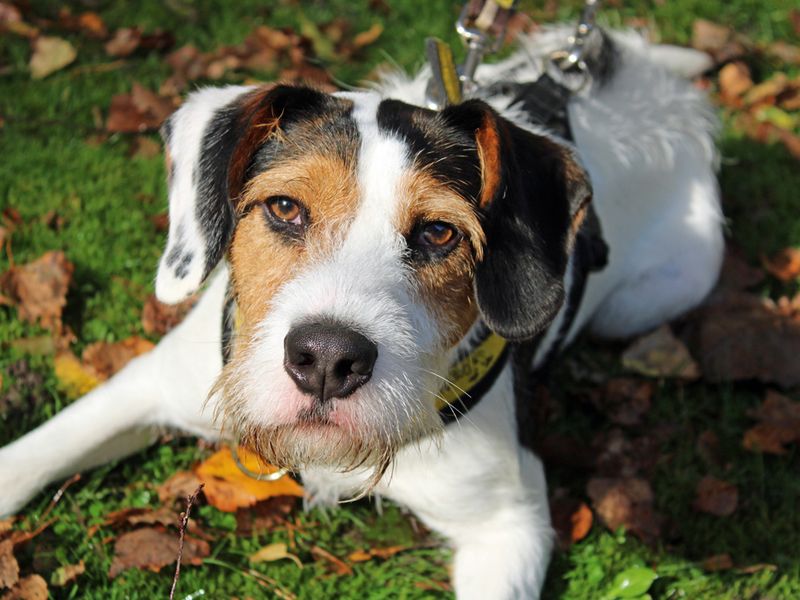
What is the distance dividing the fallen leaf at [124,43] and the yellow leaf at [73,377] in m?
2.40

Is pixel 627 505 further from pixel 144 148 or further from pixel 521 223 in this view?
pixel 144 148

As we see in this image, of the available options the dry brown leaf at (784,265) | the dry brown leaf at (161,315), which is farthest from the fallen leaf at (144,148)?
the dry brown leaf at (784,265)

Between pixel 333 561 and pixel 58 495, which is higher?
pixel 58 495

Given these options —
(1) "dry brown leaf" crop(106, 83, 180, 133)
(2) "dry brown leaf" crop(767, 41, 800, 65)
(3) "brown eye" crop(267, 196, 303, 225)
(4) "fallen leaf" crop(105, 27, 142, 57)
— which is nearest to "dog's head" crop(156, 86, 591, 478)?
(3) "brown eye" crop(267, 196, 303, 225)

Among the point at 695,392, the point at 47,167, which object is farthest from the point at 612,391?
the point at 47,167

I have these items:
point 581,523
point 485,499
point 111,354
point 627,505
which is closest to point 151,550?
point 111,354

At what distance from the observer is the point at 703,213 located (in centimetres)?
486

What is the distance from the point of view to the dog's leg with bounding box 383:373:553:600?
135 inches

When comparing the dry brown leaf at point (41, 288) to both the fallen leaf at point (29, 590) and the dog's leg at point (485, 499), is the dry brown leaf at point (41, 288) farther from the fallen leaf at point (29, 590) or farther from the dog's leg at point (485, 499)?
the dog's leg at point (485, 499)

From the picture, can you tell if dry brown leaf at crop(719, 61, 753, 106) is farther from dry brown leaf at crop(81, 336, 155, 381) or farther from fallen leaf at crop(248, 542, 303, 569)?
fallen leaf at crop(248, 542, 303, 569)

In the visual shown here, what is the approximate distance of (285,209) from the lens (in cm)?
295

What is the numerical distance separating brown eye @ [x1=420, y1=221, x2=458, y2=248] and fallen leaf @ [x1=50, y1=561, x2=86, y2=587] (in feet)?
5.53

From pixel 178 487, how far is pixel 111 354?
758 millimetres

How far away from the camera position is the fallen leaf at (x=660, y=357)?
4.65 metres
